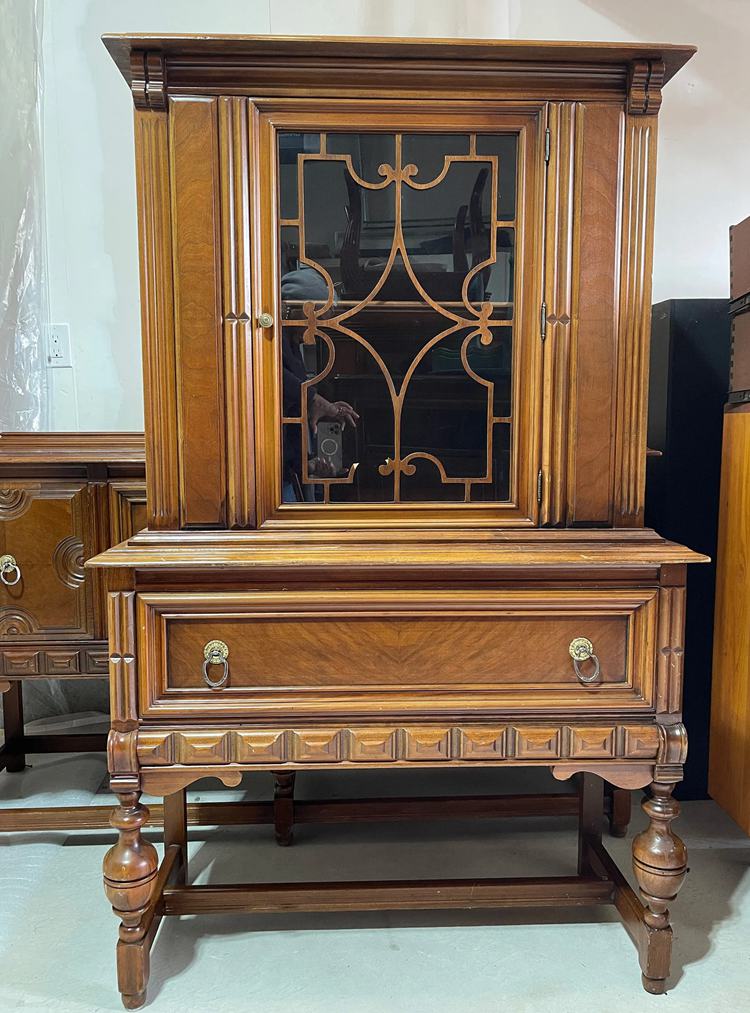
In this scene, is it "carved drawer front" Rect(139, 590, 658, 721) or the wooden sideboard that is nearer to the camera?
"carved drawer front" Rect(139, 590, 658, 721)

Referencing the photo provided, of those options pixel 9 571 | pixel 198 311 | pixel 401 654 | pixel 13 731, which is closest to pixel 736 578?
pixel 401 654

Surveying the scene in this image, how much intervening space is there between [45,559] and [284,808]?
30.6 inches

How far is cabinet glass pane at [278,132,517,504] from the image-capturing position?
128 centimetres

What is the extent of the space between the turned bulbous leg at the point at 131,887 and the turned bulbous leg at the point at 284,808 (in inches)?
18.8

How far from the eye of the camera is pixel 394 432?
1.32m

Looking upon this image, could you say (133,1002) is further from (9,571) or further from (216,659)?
(9,571)

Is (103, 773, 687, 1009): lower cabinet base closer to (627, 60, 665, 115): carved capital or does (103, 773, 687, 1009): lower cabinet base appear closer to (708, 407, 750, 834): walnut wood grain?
(708, 407, 750, 834): walnut wood grain

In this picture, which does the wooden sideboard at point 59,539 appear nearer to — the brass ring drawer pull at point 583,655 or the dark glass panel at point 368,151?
the dark glass panel at point 368,151

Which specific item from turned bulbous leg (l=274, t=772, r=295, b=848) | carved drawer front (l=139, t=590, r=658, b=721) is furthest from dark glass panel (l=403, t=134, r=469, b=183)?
turned bulbous leg (l=274, t=772, r=295, b=848)

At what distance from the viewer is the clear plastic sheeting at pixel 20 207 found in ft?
6.84

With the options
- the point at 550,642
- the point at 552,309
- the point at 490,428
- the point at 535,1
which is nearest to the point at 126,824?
the point at 550,642

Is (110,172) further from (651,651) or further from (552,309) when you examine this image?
(651,651)

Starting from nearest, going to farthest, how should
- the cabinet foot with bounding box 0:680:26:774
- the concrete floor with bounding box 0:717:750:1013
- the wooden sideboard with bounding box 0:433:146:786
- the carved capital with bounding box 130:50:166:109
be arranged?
the carved capital with bounding box 130:50:166:109 → the concrete floor with bounding box 0:717:750:1013 → the wooden sideboard with bounding box 0:433:146:786 → the cabinet foot with bounding box 0:680:26:774

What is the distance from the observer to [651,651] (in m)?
1.26
